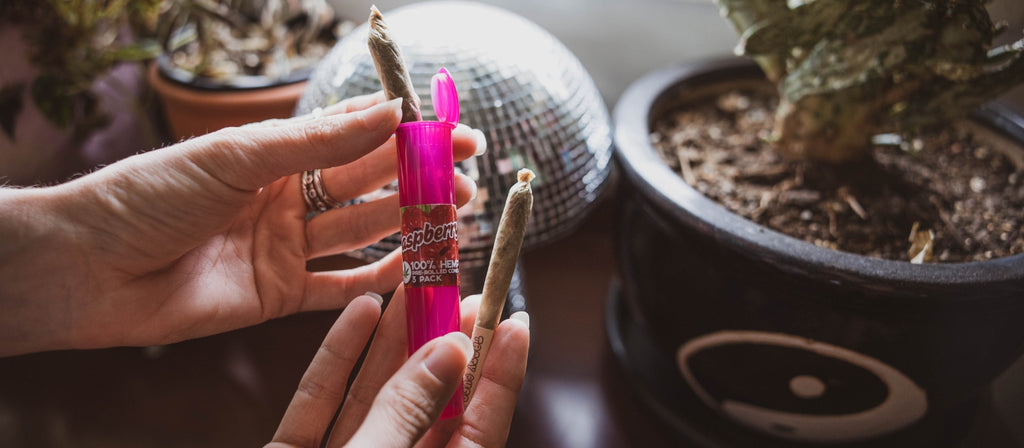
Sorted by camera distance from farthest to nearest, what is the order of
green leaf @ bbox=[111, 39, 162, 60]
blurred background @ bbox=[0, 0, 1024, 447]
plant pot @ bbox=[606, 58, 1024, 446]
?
green leaf @ bbox=[111, 39, 162, 60]
blurred background @ bbox=[0, 0, 1024, 447]
plant pot @ bbox=[606, 58, 1024, 446]

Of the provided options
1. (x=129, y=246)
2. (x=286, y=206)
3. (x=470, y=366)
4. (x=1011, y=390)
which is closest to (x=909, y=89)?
(x=1011, y=390)

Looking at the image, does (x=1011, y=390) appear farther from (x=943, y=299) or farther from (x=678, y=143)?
(x=678, y=143)

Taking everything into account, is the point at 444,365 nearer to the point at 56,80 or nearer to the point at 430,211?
the point at 430,211

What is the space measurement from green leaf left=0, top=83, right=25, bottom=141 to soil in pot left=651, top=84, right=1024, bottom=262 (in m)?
0.87

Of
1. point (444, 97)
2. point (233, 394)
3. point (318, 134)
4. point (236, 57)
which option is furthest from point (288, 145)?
point (236, 57)

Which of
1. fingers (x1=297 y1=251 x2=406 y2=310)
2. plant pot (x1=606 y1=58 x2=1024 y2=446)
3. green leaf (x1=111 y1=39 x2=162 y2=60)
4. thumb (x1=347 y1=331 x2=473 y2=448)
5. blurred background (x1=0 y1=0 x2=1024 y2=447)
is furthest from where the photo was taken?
green leaf (x1=111 y1=39 x2=162 y2=60)

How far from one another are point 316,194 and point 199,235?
0.37 ft

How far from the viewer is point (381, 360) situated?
1.99 feet

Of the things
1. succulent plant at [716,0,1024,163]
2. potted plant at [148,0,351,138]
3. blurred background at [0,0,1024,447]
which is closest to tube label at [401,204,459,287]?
blurred background at [0,0,1024,447]

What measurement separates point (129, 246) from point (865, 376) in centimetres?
68

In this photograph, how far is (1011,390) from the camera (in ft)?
2.51

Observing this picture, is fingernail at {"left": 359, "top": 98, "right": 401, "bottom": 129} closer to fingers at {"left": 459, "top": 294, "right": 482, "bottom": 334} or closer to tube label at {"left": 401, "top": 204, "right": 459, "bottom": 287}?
tube label at {"left": 401, "top": 204, "right": 459, "bottom": 287}

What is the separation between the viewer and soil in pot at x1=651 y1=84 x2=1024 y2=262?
0.67 meters

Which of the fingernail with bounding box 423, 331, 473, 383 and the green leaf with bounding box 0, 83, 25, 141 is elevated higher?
the green leaf with bounding box 0, 83, 25, 141
